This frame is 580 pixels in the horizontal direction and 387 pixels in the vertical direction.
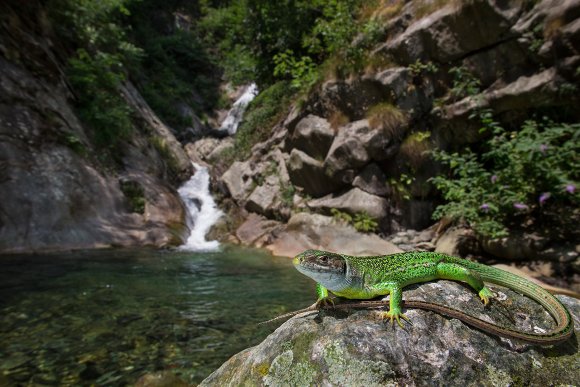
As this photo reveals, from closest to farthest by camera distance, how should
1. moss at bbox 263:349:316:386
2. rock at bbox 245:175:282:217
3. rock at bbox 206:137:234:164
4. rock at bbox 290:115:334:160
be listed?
moss at bbox 263:349:316:386 → rock at bbox 290:115:334:160 → rock at bbox 245:175:282:217 → rock at bbox 206:137:234:164

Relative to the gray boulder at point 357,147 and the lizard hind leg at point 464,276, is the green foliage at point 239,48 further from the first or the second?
the lizard hind leg at point 464,276

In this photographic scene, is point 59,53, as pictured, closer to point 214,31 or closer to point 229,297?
point 229,297

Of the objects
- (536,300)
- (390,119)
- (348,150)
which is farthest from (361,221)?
(536,300)

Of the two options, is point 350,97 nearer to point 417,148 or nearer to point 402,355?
point 417,148

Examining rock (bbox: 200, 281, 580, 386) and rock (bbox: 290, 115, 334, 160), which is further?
rock (bbox: 290, 115, 334, 160)

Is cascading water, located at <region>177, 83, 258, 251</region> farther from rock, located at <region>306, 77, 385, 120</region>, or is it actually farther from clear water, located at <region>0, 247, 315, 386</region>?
rock, located at <region>306, 77, 385, 120</region>

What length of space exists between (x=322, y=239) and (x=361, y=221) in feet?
4.78

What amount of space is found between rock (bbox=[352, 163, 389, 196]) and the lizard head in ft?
34.2

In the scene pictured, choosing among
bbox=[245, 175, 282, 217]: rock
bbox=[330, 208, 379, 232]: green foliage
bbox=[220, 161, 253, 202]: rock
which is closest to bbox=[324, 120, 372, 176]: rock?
bbox=[330, 208, 379, 232]: green foliage

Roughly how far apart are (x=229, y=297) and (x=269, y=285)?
4.12 feet

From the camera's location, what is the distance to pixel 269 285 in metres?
8.40

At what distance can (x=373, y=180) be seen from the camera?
12750mm

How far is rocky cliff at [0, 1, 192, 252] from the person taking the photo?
11.2 m

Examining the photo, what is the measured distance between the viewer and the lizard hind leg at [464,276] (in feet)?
9.09
